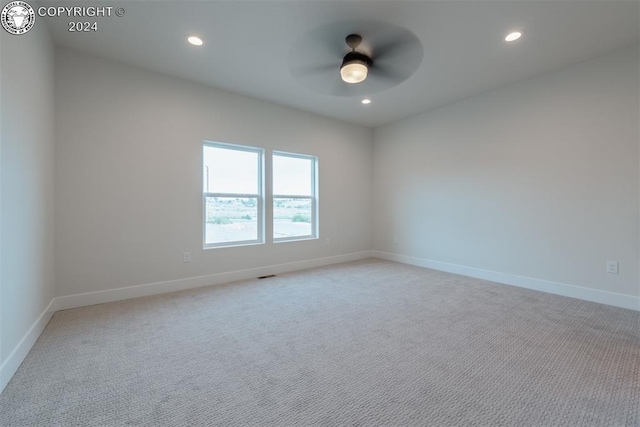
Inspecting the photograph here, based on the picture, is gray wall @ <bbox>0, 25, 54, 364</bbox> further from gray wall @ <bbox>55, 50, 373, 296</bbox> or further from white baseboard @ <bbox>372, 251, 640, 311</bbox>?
white baseboard @ <bbox>372, 251, 640, 311</bbox>

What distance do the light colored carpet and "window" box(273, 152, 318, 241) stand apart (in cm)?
162

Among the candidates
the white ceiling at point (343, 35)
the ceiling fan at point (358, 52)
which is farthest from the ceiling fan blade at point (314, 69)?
the white ceiling at point (343, 35)

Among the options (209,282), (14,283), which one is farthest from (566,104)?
(14,283)

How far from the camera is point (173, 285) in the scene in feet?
10.7

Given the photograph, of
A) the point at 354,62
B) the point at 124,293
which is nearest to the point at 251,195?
the point at 124,293

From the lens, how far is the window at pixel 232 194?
3619mm

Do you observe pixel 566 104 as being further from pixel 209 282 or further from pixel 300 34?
pixel 209 282

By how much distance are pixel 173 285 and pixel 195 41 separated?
8.90 ft

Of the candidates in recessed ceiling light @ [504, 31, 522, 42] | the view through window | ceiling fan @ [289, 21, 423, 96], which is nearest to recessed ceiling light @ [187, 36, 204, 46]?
ceiling fan @ [289, 21, 423, 96]

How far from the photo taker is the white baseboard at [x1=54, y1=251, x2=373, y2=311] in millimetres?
2732

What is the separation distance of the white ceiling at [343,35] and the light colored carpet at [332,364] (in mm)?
2447

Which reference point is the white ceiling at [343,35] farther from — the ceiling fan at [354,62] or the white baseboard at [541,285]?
the white baseboard at [541,285]

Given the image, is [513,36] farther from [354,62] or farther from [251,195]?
[251,195]

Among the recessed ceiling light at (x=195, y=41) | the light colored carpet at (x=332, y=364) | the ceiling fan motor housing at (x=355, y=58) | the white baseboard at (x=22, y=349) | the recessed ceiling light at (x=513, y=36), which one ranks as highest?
the recessed ceiling light at (x=195, y=41)
